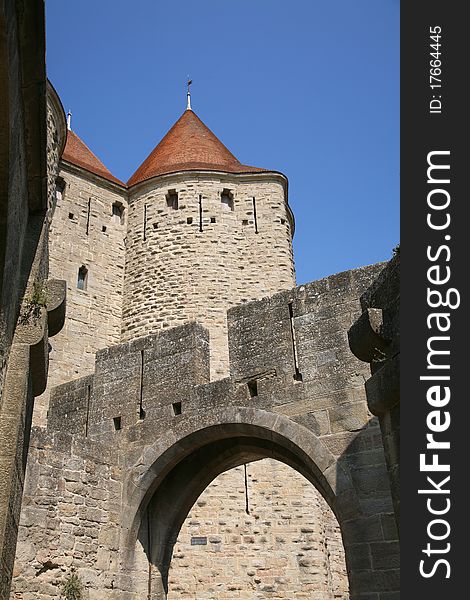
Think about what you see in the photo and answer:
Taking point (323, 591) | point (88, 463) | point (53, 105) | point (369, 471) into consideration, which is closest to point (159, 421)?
point (88, 463)

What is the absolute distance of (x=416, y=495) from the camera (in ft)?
9.87

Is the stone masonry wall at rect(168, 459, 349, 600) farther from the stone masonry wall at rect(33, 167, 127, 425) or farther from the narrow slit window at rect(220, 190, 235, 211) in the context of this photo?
the narrow slit window at rect(220, 190, 235, 211)

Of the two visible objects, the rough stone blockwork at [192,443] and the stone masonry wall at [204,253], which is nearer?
the rough stone blockwork at [192,443]

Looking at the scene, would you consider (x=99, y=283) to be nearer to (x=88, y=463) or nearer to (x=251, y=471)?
(x=251, y=471)

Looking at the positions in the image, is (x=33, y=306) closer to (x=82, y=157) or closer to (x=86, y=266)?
(x=86, y=266)

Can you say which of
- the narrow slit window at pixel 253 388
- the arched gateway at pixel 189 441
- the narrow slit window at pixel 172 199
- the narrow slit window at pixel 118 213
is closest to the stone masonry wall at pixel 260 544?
the arched gateway at pixel 189 441

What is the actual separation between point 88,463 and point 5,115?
4.96m

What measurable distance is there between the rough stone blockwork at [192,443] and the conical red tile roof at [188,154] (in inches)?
343

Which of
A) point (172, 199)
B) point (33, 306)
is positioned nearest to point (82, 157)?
point (172, 199)

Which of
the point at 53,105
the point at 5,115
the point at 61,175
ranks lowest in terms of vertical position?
the point at 5,115

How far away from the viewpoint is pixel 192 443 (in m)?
7.64

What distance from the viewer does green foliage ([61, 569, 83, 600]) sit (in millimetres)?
6559

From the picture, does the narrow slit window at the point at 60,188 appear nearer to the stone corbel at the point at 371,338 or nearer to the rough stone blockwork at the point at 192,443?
the rough stone blockwork at the point at 192,443

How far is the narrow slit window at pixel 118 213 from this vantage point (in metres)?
16.4
